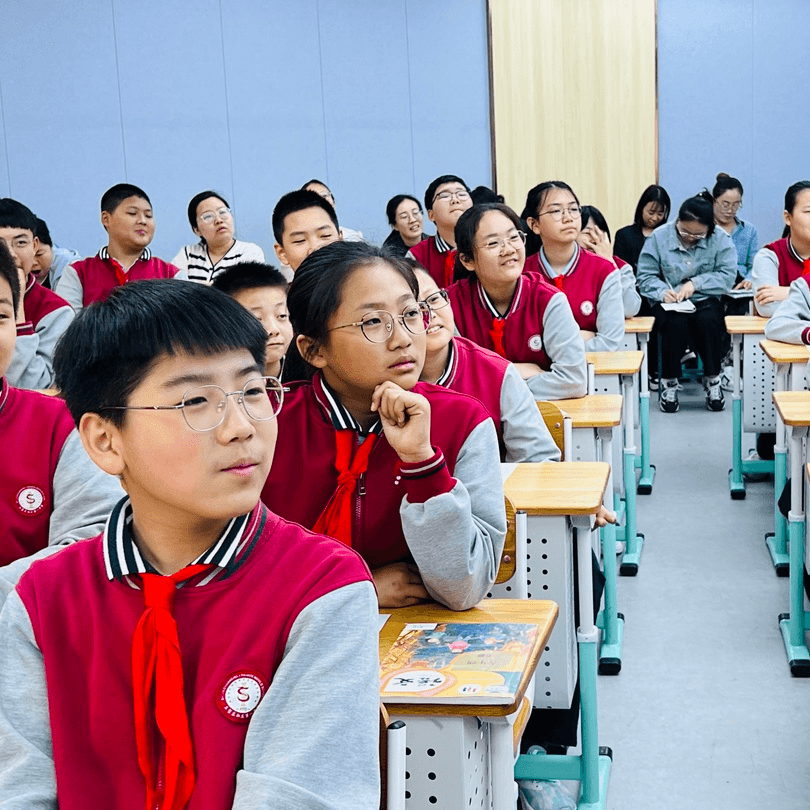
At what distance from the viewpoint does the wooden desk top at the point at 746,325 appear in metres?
4.65

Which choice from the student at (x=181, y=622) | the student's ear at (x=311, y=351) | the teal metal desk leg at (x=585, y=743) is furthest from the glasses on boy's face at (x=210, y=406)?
the teal metal desk leg at (x=585, y=743)

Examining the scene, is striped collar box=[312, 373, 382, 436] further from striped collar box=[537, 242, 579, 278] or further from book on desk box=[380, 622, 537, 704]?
striped collar box=[537, 242, 579, 278]

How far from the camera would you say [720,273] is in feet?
22.2

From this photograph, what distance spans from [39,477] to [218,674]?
763 mm

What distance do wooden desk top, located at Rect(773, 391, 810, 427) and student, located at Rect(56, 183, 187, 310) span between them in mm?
2840

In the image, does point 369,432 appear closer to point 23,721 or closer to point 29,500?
point 29,500

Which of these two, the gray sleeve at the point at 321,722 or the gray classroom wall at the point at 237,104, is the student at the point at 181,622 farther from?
the gray classroom wall at the point at 237,104

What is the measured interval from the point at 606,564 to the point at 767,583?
0.91 metres

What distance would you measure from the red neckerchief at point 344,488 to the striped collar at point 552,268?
2990 millimetres

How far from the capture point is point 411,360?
72.2 inches

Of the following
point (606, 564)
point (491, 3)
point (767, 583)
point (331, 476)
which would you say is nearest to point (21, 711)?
point (331, 476)

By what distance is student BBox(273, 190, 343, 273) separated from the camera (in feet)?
12.2

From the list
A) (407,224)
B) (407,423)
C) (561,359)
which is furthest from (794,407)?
(407,224)

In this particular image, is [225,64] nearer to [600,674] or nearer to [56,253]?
[56,253]
